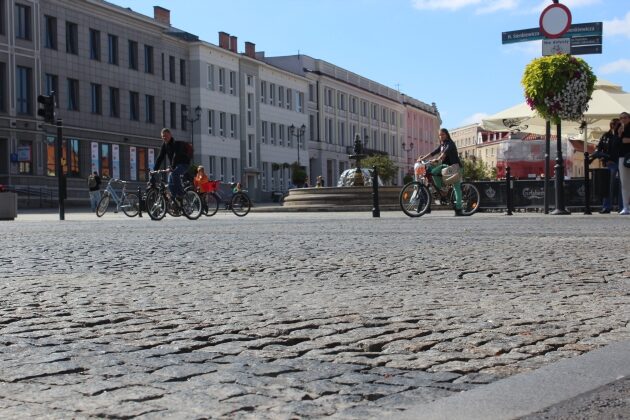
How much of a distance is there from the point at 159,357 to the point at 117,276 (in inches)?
135

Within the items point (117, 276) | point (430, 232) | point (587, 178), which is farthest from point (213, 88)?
point (117, 276)

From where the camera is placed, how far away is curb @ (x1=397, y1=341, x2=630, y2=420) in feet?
8.92

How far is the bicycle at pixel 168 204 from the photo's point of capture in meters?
20.8

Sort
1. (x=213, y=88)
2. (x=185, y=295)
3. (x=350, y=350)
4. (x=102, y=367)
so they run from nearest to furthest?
(x=102, y=367) → (x=350, y=350) → (x=185, y=295) → (x=213, y=88)

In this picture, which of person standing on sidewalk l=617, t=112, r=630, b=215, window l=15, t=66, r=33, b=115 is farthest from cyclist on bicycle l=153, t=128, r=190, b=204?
window l=15, t=66, r=33, b=115

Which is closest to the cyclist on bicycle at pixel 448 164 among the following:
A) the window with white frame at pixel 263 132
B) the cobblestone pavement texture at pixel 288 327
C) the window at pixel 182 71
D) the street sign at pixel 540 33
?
the street sign at pixel 540 33

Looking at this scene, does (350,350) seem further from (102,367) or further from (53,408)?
(53,408)

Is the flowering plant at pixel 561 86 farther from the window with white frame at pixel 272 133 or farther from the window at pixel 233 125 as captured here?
the window with white frame at pixel 272 133

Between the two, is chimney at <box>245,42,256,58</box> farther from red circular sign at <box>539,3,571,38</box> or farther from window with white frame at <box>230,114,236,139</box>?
red circular sign at <box>539,3,571,38</box>

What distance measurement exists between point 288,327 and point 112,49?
60.2 metres

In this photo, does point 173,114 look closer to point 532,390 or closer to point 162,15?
point 162,15

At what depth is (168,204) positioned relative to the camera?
21.2m

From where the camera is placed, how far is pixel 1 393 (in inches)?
120

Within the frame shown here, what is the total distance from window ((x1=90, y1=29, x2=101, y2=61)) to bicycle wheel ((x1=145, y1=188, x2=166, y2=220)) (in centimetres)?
4135
